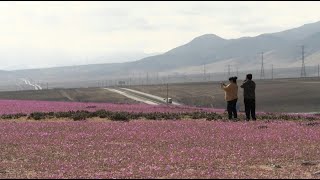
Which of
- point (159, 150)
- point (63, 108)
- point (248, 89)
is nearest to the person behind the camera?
point (159, 150)

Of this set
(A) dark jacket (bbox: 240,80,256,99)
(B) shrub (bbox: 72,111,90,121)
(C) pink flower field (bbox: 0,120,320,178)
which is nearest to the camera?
(C) pink flower field (bbox: 0,120,320,178)

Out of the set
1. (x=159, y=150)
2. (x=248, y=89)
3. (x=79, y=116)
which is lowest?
(x=159, y=150)

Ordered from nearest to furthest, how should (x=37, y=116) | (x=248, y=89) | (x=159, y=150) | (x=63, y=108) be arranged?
(x=159, y=150) → (x=248, y=89) → (x=37, y=116) → (x=63, y=108)

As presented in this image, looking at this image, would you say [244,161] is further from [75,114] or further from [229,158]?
[75,114]

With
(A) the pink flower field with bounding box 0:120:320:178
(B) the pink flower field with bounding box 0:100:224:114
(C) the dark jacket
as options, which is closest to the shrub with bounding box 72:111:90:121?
(A) the pink flower field with bounding box 0:120:320:178

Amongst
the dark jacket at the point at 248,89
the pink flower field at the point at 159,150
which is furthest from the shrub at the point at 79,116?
the dark jacket at the point at 248,89

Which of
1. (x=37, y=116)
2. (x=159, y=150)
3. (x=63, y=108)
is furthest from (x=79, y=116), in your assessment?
(x=159, y=150)

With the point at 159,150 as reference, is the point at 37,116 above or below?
above

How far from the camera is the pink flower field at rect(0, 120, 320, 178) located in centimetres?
1448

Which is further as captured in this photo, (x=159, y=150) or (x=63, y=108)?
(x=63, y=108)

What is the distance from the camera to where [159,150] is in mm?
18953

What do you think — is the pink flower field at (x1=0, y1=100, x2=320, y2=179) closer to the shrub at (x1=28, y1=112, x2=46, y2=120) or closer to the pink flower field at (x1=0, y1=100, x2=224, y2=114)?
the shrub at (x1=28, y1=112, x2=46, y2=120)

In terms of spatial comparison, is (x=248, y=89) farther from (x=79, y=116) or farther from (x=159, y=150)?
(x=159, y=150)

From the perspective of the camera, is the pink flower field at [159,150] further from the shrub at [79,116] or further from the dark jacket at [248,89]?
the shrub at [79,116]
